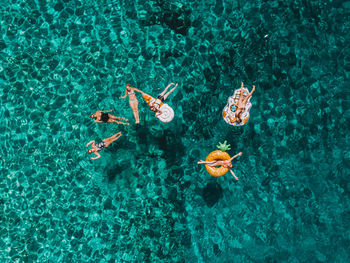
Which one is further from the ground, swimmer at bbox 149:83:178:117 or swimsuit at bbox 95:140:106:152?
swimmer at bbox 149:83:178:117

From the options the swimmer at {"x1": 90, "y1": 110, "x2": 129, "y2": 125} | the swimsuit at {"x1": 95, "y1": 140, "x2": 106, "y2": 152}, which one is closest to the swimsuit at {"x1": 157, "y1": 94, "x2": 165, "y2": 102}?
the swimmer at {"x1": 90, "y1": 110, "x2": 129, "y2": 125}

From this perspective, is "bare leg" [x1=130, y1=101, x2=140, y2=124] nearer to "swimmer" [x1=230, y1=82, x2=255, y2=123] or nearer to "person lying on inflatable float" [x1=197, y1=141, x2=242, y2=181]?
"person lying on inflatable float" [x1=197, y1=141, x2=242, y2=181]

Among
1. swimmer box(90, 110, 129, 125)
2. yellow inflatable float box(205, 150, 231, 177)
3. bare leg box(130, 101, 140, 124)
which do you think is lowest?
yellow inflatable float box(205, 150, 231, 177)

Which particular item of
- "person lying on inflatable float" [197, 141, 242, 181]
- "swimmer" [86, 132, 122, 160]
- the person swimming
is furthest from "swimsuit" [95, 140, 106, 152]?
"person lying on inflatable float" [197, 141, 242, 181]

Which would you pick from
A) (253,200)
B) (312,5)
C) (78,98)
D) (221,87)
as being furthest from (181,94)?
(312,5)

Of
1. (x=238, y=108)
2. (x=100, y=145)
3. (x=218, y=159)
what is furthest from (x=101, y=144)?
(x=238, y=108)

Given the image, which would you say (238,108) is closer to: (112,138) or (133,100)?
(133,100)

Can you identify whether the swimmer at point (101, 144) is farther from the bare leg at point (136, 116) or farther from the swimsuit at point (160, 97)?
the swimsuit at point (160, 97)

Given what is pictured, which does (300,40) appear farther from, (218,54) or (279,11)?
(218,54)
